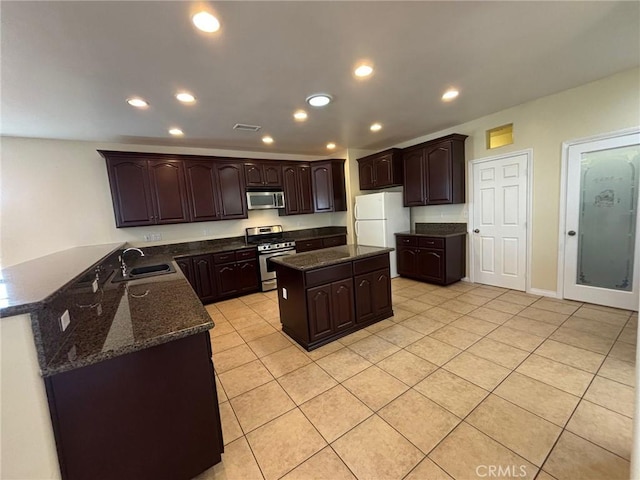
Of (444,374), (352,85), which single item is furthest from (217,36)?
(444,374)

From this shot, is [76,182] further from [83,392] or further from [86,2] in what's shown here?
[83,392]

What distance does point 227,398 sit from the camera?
2074 millimetres

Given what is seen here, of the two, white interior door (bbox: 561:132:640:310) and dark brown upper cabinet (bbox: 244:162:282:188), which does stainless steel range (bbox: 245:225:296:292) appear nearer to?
dark brown upper cabinet (bbox: 244:162:282:188)

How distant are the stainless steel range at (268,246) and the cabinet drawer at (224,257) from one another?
0.47 metres

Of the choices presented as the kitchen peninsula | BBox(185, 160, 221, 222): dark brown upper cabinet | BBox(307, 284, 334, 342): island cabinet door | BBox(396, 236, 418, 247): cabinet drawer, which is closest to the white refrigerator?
BBox(396, 236, 418, 247): cabinet drawer

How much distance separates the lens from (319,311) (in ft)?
8.87

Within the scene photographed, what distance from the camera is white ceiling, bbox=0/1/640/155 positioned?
1.64 metres

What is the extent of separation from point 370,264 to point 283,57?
87.9 inches

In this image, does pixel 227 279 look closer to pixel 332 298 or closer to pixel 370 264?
pixel 332 298

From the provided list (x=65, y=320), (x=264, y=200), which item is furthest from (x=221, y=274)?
(x=65, y=320)

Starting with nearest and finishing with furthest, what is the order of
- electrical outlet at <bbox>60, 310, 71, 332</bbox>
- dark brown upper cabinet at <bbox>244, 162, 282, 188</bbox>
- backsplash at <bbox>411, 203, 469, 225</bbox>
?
electrical outlet at <bbox>60, 310, 71, 332</bbox> < backsplash at <bbox>411, 203, 469, 225</bbox> < dark brown upper cabinet at <bbox>244, 162, 282, 188</bbox>

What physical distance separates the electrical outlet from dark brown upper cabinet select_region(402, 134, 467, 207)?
15.4 ft

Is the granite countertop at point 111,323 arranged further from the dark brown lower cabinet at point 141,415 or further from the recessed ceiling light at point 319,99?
the recessed ceiling light at point 319,99

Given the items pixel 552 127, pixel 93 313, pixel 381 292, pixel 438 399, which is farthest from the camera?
pixel 552 127
